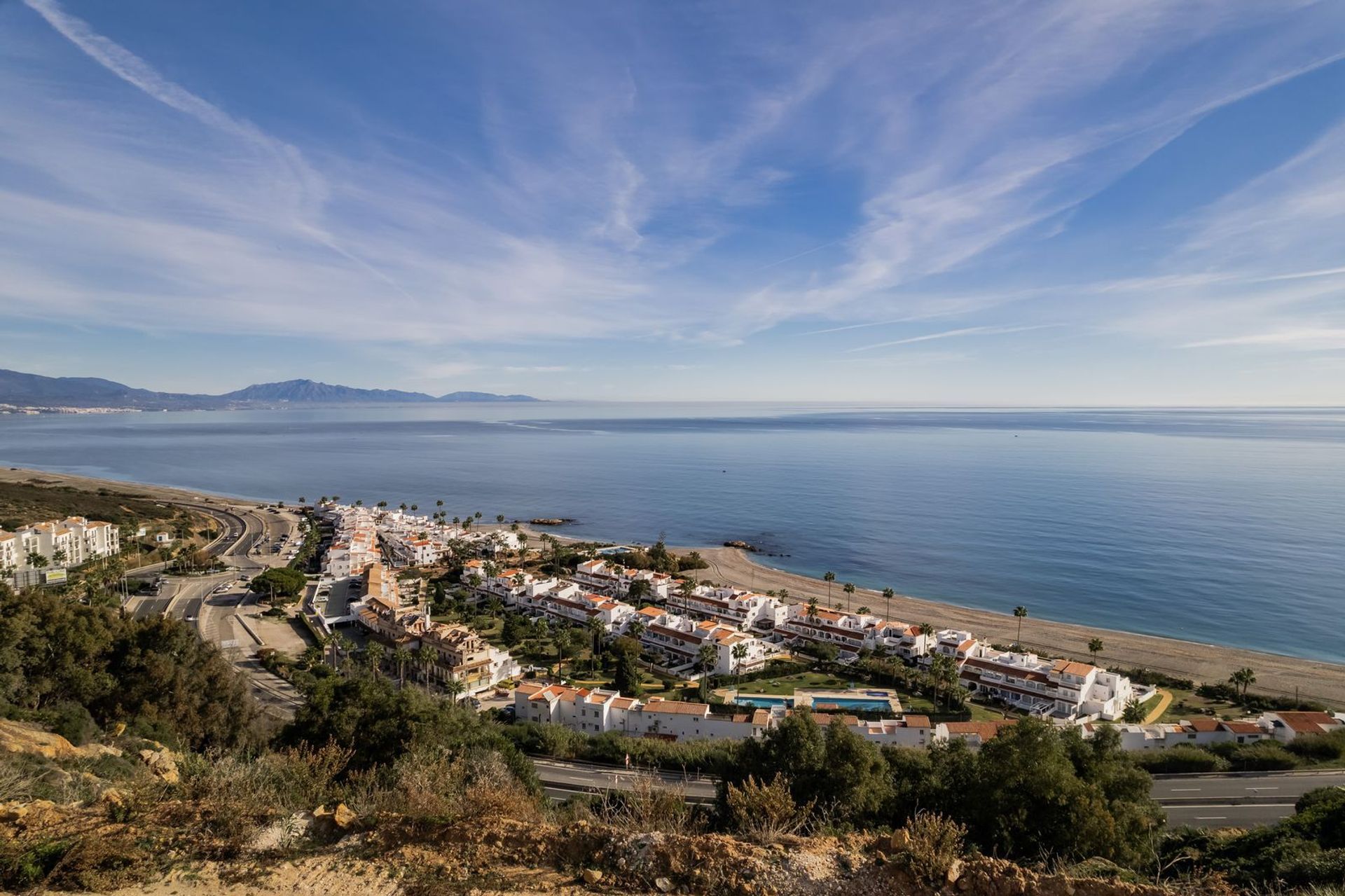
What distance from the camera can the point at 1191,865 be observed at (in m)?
11.3

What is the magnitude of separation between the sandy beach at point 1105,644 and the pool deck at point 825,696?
11.3 meters

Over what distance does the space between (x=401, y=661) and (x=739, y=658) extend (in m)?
15.7

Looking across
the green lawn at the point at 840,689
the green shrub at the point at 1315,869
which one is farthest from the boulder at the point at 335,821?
the green lawn at the point at 840,689

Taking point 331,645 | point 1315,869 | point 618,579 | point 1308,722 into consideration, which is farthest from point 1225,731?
point 331,645

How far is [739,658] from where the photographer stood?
31.9 metres

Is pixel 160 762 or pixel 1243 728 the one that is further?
pixel 1243 728

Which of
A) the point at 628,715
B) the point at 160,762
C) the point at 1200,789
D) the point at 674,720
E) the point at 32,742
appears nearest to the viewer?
the point at 32,742

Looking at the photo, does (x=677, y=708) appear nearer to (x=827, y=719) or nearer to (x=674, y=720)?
(x=674, y=720)

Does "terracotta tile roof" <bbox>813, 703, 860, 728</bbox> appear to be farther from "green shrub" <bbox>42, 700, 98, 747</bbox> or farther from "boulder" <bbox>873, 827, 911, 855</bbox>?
"green shrub" <bbox>42, 700, 98, 747</bbox>

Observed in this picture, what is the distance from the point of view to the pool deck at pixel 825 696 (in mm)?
26375

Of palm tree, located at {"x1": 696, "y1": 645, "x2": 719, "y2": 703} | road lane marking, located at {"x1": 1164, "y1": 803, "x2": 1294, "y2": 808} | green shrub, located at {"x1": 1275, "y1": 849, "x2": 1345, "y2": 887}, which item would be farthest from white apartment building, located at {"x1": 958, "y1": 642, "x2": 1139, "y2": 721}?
green shrub, located at {"x1": 1275, "y1": 849, "x2": 1345, "y2": 887}

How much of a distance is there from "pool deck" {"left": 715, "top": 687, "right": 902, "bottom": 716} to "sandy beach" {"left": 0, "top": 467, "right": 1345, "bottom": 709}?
11322mm

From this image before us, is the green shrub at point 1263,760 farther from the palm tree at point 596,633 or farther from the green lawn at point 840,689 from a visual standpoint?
the palm tree at point 596,633

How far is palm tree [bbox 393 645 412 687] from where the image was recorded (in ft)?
91.6
